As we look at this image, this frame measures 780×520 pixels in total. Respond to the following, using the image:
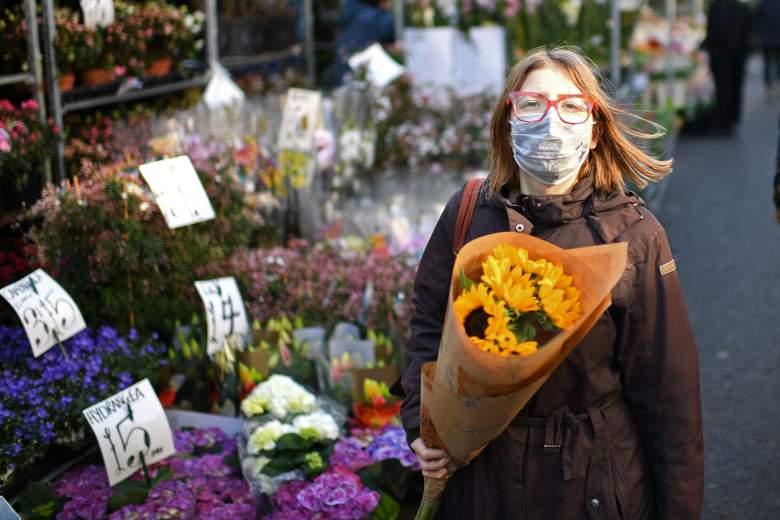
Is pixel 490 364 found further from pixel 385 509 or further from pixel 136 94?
pixel 136 94

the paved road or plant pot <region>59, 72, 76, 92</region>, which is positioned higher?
plant pot <region>59, 72, 76, 92</region>

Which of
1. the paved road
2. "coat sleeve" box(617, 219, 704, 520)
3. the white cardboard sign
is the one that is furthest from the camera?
the white cardboard sign

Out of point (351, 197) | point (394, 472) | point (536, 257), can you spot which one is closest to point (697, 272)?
point (351, 197)

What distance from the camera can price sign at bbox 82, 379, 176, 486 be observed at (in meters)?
3.36

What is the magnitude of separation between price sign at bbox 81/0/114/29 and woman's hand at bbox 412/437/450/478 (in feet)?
11.1

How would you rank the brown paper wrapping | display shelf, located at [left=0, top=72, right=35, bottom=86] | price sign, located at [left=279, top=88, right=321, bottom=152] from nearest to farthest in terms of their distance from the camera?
the brown paper wrapping
display shelf, located at [left=0, top=72, right=35, bottom=86]
price sign, located at [left=279, top=88, right=321, bottom=152]

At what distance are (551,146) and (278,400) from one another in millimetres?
1583

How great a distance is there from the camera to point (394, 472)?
135 inches

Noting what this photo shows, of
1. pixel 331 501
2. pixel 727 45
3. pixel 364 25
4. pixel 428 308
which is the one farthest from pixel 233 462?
pixel 727 45

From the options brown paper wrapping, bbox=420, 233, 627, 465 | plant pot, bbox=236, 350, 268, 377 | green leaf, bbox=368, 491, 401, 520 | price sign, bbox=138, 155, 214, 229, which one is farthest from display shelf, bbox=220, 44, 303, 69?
brown paper wrapping, bbox=420, 233, 627, 465

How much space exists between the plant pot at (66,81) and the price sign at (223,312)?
1.47 metres

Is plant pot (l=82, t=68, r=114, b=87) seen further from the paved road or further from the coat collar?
the coat collar

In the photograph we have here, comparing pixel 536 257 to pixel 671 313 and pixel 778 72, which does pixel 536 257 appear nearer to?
pixel 671 313

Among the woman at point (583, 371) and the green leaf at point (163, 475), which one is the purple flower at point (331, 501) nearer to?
the green leaf at point (163, 475)
